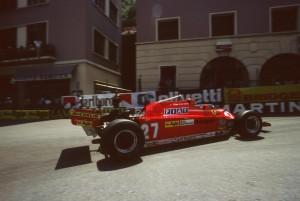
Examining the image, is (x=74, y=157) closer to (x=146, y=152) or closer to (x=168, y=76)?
(x=146, y=152)

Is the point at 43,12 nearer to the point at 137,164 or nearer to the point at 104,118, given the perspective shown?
the point at 104,118

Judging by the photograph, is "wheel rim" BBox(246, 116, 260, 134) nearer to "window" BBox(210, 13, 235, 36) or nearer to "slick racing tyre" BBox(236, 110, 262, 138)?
"slick racing tyre" BBox(236, 110, 262, 138)

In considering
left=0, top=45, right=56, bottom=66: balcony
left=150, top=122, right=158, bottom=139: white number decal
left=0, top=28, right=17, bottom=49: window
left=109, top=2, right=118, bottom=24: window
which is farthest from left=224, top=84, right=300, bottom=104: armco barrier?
left=0, top=28, right=17, bottom=49: window

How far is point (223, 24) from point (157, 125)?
14032 millimetres

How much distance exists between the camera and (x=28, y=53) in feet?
69.7

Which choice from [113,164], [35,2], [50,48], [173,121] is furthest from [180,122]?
[35,2]

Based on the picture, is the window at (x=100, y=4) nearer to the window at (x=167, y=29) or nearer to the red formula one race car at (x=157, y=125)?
the window at (x=167, y=29)

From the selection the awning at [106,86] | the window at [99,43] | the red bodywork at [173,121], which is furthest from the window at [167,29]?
the red bodywork at [173,121]

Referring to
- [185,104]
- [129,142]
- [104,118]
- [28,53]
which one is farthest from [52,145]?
[28,53]

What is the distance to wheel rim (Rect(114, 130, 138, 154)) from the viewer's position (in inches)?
230

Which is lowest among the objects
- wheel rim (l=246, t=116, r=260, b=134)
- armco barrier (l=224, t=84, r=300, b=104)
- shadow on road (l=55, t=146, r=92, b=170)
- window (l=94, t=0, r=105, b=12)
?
shadow on road (l=55, t=146, r=92, b=170)

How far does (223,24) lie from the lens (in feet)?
61.6

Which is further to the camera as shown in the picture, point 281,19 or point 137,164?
point 281,19

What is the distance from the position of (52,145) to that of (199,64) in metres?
12.6
